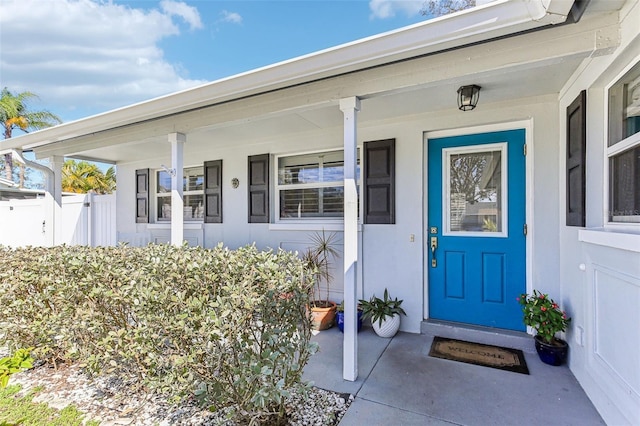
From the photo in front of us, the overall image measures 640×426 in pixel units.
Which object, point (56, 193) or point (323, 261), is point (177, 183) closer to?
point (323, 261)

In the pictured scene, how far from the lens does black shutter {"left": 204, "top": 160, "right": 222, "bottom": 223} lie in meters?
5.00

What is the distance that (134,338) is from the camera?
82.4 inches

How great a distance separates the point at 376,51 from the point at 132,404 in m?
3.15

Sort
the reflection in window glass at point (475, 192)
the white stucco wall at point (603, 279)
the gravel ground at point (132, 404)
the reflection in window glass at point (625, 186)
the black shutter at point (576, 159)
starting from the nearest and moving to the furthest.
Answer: the white stucco wall at point (603, 279), the reflection in window glass at point (625, 186), the gravel ground at point (132, 404), the black shutter at point (576, 159), the reflection in window glass at point (475, 192)

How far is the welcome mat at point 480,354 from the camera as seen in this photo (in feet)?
9.00

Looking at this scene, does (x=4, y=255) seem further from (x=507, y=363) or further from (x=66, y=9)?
(x=507, y=363)

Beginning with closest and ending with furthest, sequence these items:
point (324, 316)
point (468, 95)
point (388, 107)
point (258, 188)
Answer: point (468, 95), point (388, 107), point (324, 316), point (258, 188)

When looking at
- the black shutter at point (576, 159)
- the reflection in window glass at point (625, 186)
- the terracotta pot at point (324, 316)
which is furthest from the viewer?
the terracotta pot at point (324, 316)

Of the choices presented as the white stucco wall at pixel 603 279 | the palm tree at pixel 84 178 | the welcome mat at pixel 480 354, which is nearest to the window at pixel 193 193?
the welcome mat at pixel 480 354

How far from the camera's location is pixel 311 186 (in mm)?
4383

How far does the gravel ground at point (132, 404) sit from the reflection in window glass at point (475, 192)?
89.4 inches

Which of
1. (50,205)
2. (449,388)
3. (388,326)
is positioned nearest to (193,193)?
Result: (50,205)

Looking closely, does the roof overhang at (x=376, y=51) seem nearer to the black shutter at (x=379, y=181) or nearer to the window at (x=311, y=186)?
the black shutter at (x=379, y=181)

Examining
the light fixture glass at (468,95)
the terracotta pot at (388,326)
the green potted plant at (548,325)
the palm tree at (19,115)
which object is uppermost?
the palm tree at (19,115)
